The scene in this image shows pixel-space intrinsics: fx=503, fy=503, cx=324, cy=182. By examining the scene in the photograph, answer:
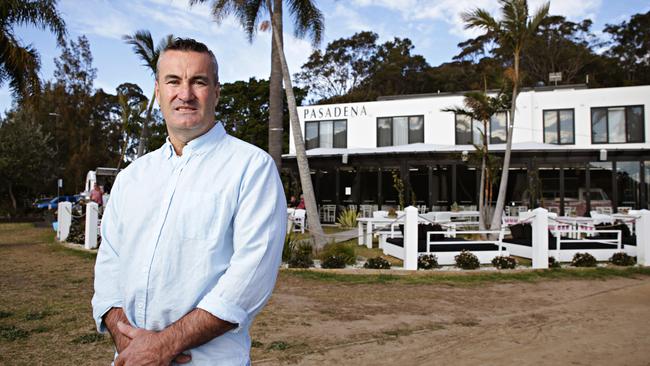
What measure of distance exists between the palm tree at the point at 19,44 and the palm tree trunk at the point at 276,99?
7514mm

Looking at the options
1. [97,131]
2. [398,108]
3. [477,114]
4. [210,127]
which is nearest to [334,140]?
[398,108]

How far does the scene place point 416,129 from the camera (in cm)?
2475

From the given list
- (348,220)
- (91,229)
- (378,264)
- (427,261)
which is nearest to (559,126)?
(348,220)

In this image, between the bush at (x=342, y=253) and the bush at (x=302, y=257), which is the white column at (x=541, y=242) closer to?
the bush at (x=342, y=253)

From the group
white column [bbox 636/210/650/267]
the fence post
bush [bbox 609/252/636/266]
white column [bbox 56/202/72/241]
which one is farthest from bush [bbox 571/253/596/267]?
white column [bbox 56/202/72/241]

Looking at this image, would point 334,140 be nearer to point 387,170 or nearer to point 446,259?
point 387,170

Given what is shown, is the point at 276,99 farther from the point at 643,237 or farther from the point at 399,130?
the point at 399,130

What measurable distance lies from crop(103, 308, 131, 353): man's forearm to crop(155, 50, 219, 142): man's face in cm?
63

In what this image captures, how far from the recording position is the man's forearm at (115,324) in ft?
5.20

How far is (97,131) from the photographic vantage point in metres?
45.2

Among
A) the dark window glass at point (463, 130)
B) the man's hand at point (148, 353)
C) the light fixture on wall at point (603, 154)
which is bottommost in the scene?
the man's hand at point (148, 353)

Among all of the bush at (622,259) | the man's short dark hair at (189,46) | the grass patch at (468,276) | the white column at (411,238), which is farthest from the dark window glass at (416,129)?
the man's short dark hair at (189,46)

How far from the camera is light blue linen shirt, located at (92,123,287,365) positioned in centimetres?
149

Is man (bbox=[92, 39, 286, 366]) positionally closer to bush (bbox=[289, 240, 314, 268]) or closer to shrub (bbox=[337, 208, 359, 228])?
bush (bbox=[289, 240, 314, 268])
